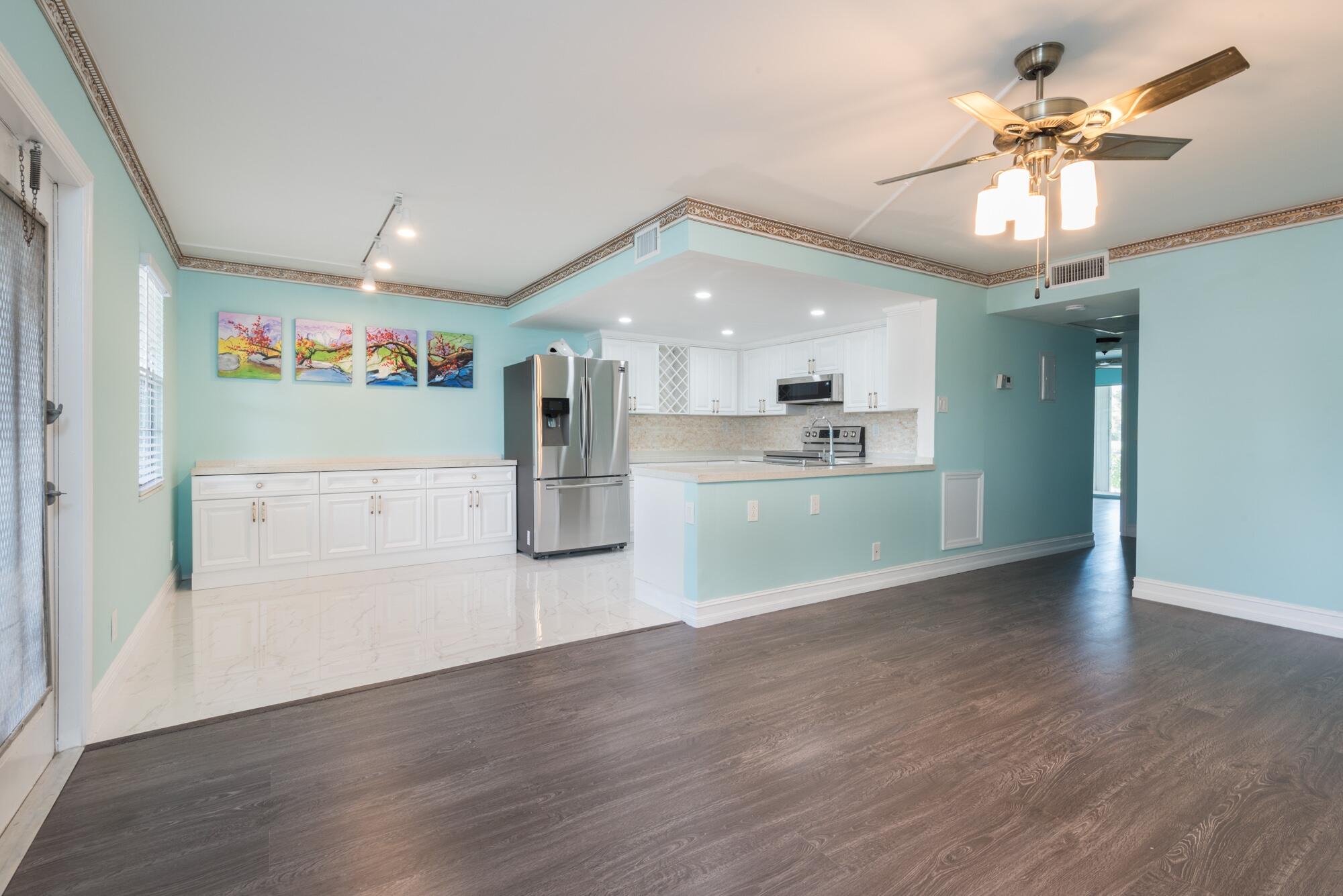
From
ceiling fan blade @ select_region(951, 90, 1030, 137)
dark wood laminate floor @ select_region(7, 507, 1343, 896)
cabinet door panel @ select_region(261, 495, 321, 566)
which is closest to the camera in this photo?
dark wood laminate floor @ select_region(7, 507, 1343, 896)

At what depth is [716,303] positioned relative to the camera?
4.86m

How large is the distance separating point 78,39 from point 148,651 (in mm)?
2703

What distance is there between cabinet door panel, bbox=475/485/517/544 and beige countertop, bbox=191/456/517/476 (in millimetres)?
A: 245

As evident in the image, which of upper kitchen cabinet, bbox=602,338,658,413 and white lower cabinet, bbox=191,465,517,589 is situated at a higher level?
upper kitchen cabinet, bbox=602,338,658,413

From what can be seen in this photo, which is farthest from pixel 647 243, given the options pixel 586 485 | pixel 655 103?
pixel 586 485

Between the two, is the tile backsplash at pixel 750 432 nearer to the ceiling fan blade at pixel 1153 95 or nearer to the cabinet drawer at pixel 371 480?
the cabinet drawer at pixel 371 480

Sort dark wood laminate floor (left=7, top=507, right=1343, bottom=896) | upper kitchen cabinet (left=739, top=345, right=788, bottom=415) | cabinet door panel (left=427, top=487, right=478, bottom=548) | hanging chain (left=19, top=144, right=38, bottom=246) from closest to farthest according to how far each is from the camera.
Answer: dark wood laminate floor (left=7, top=507, right=1343, bottom=896) → hanging chain (left=19, top=144, right=38, bottom=246) → cabinet door panel (left=427, top=487, right=478, bottom=548) → upper kitchen cabinet (left=739, top=345, right=788, bottom=415)

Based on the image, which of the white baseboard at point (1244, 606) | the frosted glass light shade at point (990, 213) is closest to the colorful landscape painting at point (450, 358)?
the frosted glass light shade at point (990, 213)

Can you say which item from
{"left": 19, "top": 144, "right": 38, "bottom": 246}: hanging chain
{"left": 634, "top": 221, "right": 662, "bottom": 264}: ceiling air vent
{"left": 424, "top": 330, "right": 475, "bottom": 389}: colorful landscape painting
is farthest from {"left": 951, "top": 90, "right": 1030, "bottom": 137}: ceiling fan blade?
{"left": 424, "top": 330, "right": 475, "bottom": 389}: colorful landscape painting

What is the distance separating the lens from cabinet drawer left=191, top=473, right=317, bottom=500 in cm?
432

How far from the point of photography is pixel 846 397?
5.67m

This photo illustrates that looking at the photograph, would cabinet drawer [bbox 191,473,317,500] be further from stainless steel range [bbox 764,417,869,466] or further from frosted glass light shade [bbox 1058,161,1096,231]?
frosted glass light shade [bbox 1058,161,1096,231]

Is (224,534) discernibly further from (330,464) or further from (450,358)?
(450,358)

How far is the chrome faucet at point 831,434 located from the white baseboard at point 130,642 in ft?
14.9
